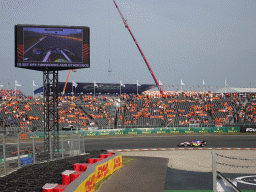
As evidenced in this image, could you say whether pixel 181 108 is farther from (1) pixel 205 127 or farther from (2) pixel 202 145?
(2) pixel 202 145

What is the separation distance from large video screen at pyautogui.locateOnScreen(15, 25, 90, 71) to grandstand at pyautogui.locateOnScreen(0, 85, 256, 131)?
23.4 m

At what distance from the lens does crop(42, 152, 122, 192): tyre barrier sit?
28.6ft

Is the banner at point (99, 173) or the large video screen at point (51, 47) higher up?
the large video screen at point (51, 47)

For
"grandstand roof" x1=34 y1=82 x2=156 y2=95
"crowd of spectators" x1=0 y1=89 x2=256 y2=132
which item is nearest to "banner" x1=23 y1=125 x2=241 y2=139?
"crowd of spectators" x1=0 y1=89 x2=256 y2=132

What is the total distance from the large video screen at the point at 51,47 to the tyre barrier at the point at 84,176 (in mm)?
8384

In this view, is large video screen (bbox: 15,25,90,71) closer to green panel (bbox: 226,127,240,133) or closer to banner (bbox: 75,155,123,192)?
banner (bbox: 75,155,123,192)

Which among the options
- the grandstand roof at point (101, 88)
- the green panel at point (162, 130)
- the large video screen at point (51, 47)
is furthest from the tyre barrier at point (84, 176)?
the grandstand roof at point (101, 88)

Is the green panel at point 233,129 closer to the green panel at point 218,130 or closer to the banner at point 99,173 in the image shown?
the green panel at point 218,130

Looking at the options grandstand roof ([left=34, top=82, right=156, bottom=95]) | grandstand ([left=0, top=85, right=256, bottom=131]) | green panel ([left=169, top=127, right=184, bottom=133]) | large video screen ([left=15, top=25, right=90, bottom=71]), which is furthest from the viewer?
grandstand roof ([left=34, top=82, right=156, bottom=95])

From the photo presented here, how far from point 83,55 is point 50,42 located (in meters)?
2.50

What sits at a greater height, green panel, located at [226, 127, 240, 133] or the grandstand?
the grandstand

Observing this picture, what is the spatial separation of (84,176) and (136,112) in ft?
141

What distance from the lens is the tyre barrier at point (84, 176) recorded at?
28.6 feet

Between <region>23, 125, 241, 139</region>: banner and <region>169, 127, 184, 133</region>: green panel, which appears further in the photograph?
<region>169, 127, 184, 133</region>: green panel
